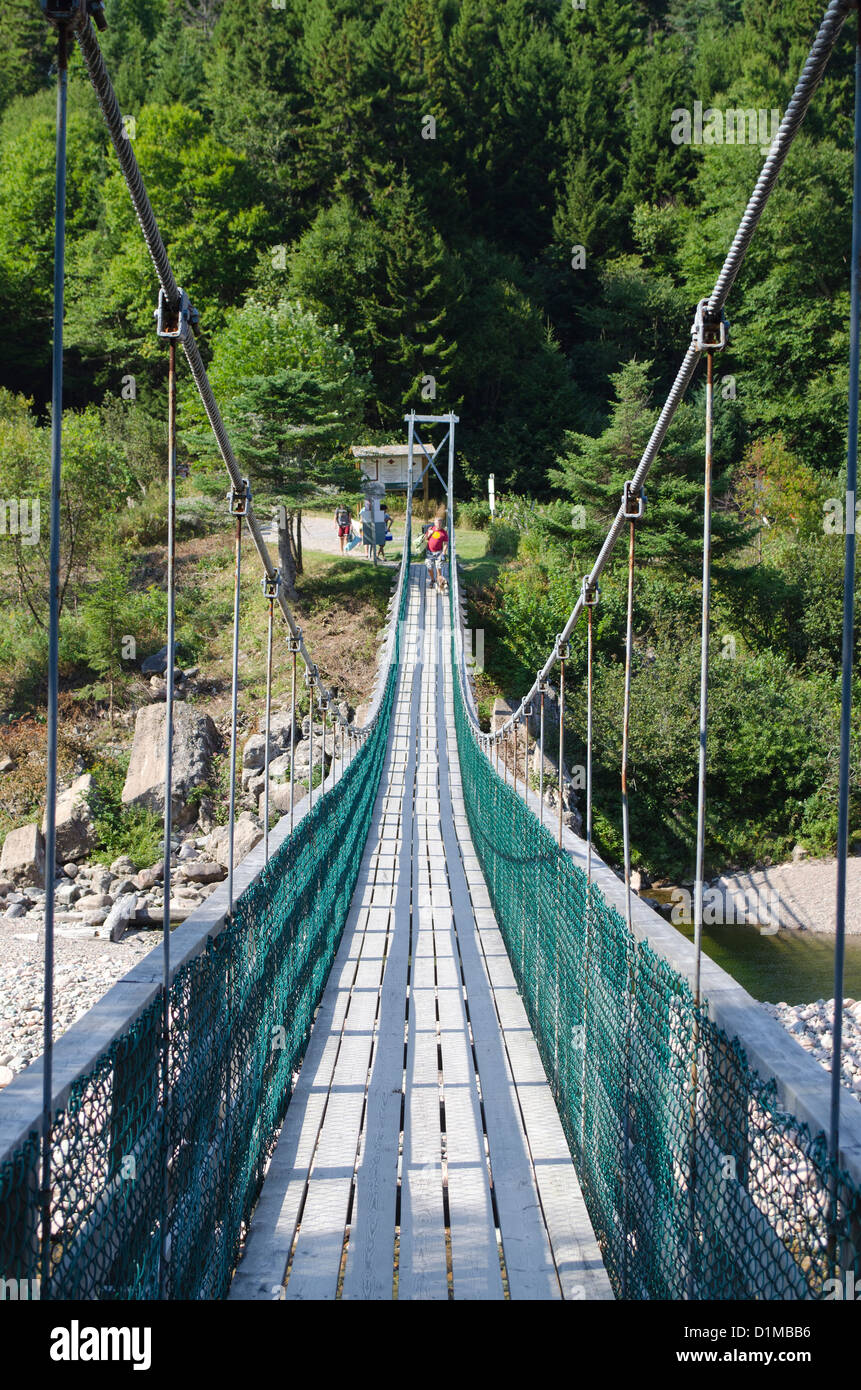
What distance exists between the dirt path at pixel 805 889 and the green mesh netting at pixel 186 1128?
9.09m

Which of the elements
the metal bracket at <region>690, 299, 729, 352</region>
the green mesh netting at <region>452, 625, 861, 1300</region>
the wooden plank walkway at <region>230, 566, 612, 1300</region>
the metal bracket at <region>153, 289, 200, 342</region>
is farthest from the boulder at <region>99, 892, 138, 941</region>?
the metal bracket at <region>690, 299, 729, 352</region>

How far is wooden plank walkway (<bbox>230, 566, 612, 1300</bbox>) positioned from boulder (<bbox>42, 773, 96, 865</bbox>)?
7.64 m

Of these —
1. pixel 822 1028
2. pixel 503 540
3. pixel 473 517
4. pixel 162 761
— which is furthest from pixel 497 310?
pixel 822 1028

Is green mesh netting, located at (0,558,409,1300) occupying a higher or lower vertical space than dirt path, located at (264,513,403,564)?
lower

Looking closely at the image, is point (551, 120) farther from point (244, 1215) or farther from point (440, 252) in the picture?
point (244, 1215)

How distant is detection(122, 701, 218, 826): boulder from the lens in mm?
12703

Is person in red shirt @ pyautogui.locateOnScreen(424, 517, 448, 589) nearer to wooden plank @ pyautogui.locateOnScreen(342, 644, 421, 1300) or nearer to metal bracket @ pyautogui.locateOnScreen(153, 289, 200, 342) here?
wooden plank @ pyautogui.locateOnScreen(342, 644, 421, 1300)

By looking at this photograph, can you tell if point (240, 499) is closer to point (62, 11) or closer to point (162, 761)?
point (62, 11)

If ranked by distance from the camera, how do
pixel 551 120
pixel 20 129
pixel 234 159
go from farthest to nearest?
pixel 551 120, pixel 20 129, pixel 234 159

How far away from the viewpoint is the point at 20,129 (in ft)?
92.2

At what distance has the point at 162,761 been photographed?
12.7m

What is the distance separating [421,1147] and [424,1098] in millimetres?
324

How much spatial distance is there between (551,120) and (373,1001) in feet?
101
